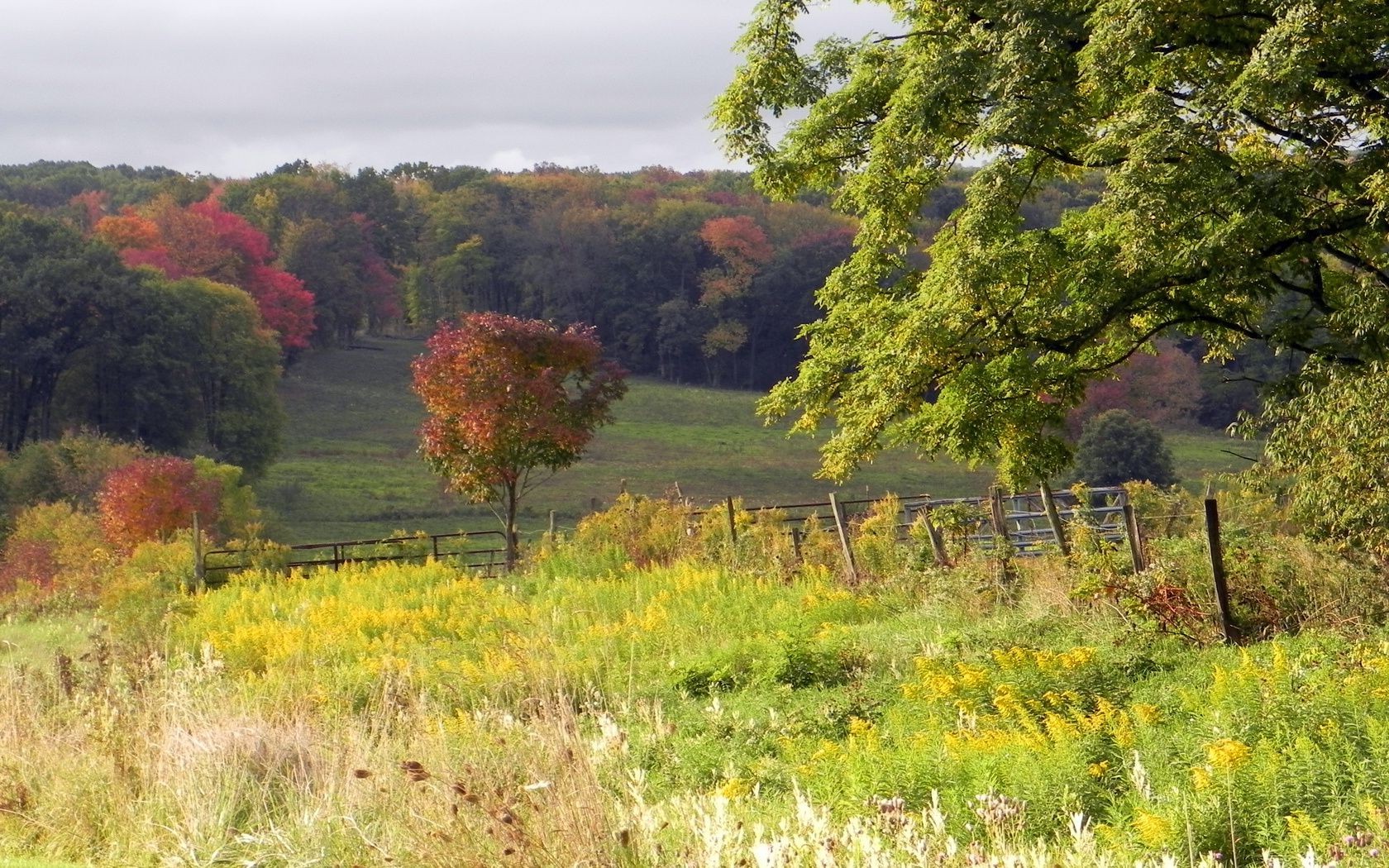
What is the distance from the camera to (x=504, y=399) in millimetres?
Result: 25328

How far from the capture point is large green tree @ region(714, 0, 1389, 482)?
13.8 meters

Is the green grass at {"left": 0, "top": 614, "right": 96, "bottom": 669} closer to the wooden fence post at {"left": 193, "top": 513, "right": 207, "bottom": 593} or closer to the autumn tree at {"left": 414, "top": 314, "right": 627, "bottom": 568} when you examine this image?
the wooden fence post at {"left": 193, "top": 513, "right": 207, "bottom": 593}

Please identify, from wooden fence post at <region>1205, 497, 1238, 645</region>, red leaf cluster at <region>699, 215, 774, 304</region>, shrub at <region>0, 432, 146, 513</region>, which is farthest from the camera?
red leaf cluster at <region>699, 215, 774, 304</region>

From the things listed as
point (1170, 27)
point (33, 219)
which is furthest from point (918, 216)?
point (33, 219)

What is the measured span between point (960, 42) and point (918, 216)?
262cm

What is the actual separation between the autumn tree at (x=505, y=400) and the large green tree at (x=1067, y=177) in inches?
329

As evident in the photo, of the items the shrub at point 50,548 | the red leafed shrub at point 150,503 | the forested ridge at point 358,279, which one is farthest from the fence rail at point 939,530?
the forested ridge at point 358,279

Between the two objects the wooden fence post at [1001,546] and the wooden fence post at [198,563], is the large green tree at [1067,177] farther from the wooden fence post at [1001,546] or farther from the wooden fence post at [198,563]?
the wooden fence post at [198,563]

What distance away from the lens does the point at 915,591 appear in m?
15.5

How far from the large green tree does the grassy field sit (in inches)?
1111

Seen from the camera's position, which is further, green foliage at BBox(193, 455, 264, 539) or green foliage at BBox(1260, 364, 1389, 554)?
green foliage at BBox(193, 455, 264, 539)

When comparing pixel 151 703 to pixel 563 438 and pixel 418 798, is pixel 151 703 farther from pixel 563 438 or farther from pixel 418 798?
pixel 563 438

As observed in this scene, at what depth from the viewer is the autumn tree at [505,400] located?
25.2 metres

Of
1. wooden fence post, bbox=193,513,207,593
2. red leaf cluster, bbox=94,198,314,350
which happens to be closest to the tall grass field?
wooden fence post, bbox=193,513,207,593
